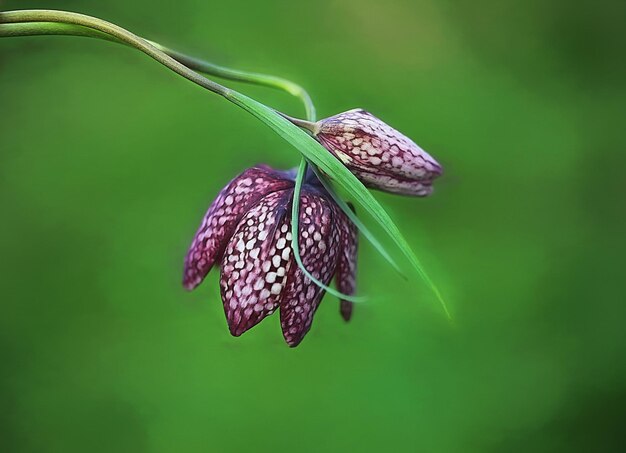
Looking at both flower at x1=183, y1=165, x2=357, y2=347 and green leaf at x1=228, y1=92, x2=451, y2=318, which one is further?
flower at x1=183, y1=165, x2=357, y2=347

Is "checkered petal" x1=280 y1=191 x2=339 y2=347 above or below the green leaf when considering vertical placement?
below

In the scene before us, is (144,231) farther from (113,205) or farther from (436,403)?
(436,403)

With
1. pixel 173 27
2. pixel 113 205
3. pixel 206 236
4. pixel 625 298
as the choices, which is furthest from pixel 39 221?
pixel 625 298

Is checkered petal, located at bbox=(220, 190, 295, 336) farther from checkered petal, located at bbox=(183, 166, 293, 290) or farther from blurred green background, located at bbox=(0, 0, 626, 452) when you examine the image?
blurred green background, located at bbox=(0, 0, 626, 452)

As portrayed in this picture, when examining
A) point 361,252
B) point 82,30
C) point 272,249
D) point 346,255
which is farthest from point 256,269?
point 361,252

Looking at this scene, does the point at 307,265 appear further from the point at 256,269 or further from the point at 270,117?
the point at 270,117

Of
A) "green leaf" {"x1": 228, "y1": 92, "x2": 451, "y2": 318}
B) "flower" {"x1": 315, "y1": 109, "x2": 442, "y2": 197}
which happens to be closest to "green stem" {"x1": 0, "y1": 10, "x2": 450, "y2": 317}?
"green leaf" {"x1": 228, "y1": 92, "x2": 451, "y2": 318}
